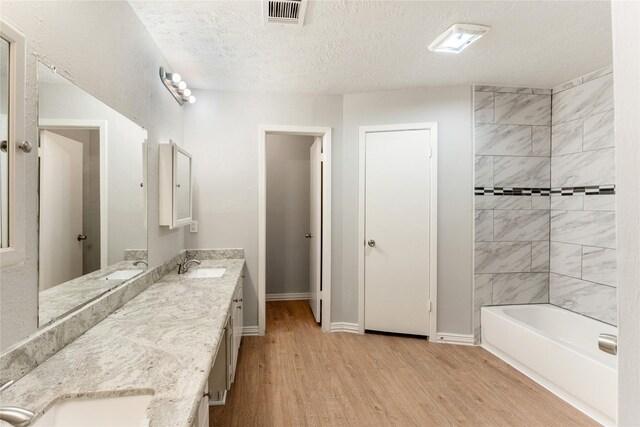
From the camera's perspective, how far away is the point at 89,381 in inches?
36.3

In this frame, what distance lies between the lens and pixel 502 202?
296 centimetres

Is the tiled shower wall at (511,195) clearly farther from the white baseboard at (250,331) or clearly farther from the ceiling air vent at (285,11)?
the white baseboard at (250,331)

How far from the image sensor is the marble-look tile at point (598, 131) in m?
2.49

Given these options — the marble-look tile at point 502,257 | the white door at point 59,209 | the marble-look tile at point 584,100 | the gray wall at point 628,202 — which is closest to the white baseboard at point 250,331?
the white door at point 59,209

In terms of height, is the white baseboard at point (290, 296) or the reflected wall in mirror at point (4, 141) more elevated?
the reflected wall in mirror at point (4, 141)

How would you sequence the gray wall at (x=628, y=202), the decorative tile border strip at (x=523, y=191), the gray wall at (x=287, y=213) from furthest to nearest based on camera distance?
the gray wall at (x=287, y=213), the decorative tile border strip at (x=523, y=191), the gray wall at (x=628, y=202)

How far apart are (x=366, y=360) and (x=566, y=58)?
9.72 ft

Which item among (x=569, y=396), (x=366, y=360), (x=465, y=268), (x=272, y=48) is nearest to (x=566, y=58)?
(x=465, y=268)

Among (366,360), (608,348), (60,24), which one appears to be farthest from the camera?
(366,360)

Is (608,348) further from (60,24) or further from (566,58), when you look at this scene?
(566,58)

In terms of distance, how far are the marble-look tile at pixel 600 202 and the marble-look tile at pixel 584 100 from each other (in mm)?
725

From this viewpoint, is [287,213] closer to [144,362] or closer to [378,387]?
[378,387]

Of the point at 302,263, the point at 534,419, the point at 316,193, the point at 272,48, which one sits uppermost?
the point at 272,48

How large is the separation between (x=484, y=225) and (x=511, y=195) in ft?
1.33
